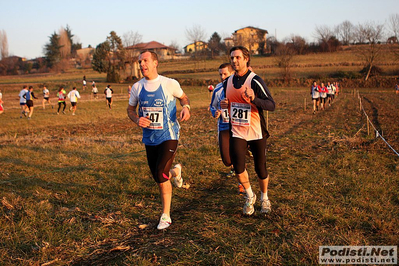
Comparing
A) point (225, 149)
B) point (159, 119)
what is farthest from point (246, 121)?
point (225, 149)

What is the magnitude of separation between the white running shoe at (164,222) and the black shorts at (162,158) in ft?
1.62

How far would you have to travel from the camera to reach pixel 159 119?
4.71 metres

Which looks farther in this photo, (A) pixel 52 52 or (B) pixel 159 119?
(A) pixel 52 52

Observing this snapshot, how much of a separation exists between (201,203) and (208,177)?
5.39ft

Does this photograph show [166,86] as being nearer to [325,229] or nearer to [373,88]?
[325,229]

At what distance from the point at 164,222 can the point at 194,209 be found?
0.78 metres

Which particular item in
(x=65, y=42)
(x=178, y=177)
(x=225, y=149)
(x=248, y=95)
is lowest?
(x=178, y=177)

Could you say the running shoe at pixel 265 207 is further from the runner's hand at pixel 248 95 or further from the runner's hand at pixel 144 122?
the runner's hand at pixel 144 122

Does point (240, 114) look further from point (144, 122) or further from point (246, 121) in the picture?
point (144, 122)

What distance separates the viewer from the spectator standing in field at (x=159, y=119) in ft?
15.2

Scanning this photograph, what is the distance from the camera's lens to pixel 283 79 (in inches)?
2144

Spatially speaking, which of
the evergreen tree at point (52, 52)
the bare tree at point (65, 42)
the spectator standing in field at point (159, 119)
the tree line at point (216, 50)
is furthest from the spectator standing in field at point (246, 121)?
the bare tree at point (65, 42)

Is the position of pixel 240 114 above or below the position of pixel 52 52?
below

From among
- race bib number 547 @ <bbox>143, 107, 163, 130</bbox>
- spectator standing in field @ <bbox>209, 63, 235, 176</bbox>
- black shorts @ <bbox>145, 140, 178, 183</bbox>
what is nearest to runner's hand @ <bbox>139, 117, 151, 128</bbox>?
race bib number 547 @ <bbox>143, 107, 163, 130</bbox>
